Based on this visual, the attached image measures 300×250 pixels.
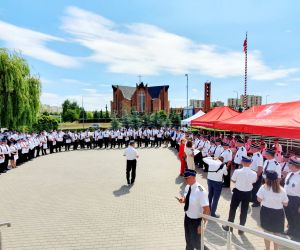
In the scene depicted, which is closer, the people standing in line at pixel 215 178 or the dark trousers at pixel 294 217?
the dark trousers at pixel 294 217

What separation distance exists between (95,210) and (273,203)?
5.06m

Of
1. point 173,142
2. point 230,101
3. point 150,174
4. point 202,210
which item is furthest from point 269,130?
point 230,101

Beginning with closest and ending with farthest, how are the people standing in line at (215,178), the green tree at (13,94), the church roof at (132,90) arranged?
1. the people standing in line at (215,178)
2. the green tree at (13,94)
3. the church roof at (132,90)

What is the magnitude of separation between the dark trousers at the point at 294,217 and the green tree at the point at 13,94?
66.6 ft

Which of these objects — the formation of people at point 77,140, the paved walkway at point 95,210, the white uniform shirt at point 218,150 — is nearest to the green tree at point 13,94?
the formation of people at point 77,140

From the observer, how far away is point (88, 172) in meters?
14.1

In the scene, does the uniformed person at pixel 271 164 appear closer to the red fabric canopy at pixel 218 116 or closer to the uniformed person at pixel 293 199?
the uniformed person at pixel 293 199

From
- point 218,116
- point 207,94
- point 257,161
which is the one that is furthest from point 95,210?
point 207,94

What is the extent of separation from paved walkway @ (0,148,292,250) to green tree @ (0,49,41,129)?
868cm

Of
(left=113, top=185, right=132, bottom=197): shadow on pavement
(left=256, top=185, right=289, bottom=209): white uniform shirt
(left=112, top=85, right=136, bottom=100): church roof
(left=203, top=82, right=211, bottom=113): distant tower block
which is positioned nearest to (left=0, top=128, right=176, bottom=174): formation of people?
(left=113, top=185, right=132, bottom=197): shadow on pavement

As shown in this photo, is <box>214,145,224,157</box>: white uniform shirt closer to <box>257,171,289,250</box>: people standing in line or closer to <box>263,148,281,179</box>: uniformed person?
<box>263,148,281,179</box>: uniformed person

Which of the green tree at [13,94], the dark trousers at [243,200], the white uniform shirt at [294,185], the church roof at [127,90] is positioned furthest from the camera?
the church roof at [127,90]

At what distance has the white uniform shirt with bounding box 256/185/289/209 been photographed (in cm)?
543

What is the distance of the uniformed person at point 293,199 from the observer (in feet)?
20.3
